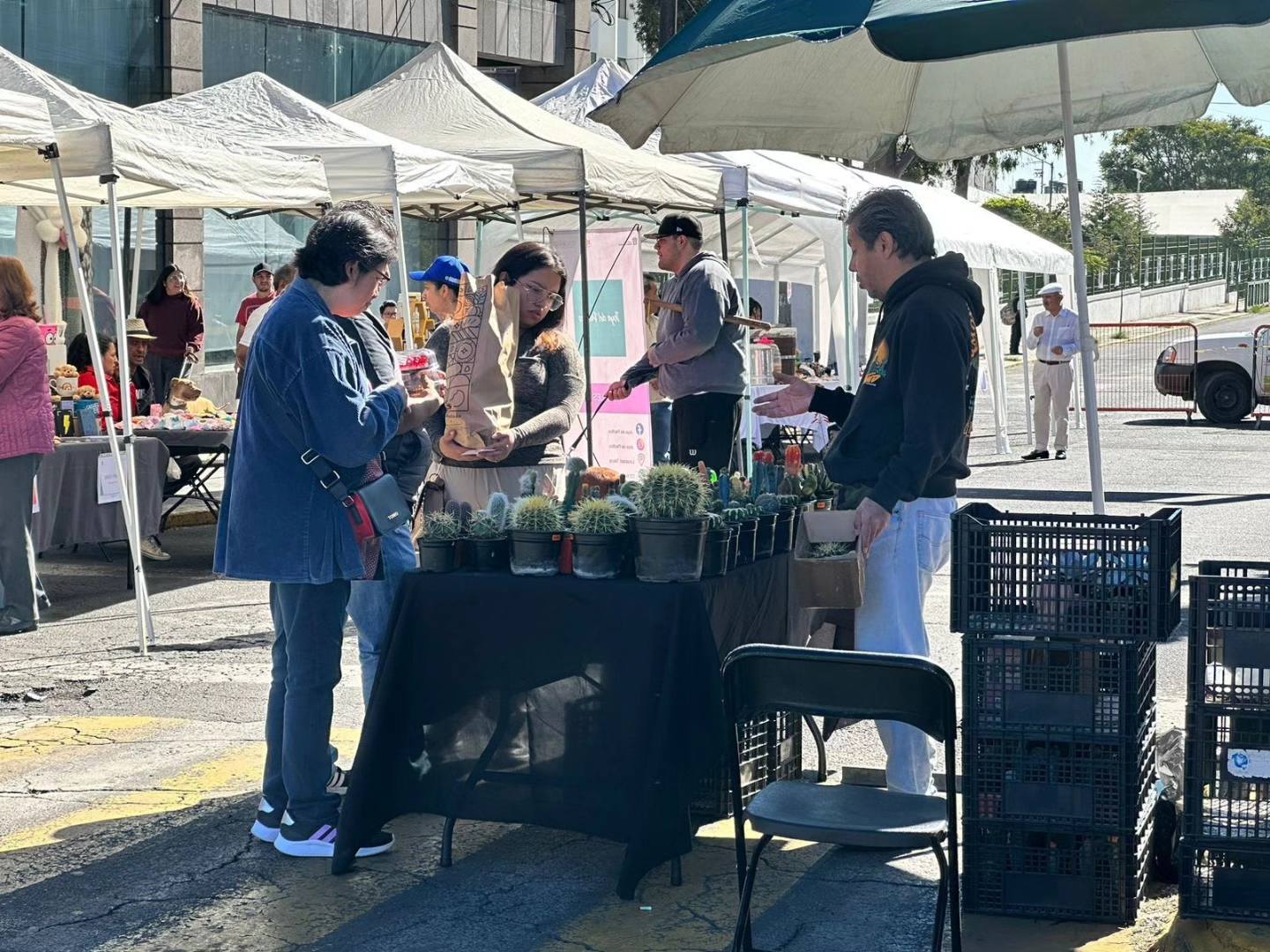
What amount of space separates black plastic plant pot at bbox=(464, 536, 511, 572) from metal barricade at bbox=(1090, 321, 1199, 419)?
15393mm

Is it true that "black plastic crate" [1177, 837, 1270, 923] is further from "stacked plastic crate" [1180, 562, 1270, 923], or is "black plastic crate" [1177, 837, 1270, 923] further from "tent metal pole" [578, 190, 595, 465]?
"tent metal pole" [578, 190, 595, 465]

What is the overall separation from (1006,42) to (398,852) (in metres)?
3.15

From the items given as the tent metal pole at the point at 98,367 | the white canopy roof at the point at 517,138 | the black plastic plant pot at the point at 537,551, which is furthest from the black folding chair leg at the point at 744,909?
the white canopy roof at the point at 517,138

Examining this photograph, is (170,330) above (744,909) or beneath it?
above

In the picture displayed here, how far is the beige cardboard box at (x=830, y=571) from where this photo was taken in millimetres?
5281

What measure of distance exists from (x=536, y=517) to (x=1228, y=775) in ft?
6.98

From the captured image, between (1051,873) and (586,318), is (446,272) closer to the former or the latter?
(1051,873)

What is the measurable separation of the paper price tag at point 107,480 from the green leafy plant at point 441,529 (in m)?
4.77

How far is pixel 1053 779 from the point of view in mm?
4645

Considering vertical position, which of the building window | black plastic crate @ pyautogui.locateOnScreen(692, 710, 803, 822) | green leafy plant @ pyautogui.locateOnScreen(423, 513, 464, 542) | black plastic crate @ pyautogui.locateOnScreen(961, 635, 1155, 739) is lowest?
black plastic crate @ pyautogui.locateOnScreen(692, 710, 803, 822)

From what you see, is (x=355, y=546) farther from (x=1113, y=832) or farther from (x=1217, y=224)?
(x=1217, y=224)

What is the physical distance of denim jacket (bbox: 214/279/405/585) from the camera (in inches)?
199

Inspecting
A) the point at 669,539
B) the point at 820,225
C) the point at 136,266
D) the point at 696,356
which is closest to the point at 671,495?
the point at 669,539

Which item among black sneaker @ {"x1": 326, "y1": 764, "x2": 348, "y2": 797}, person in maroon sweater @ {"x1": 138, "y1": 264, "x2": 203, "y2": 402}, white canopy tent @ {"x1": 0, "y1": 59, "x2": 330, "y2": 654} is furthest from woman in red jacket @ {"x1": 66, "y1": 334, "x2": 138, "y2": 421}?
black sneaker @ {"x1": 326, "y1": 764, "x2": 348, "y2": 797}
